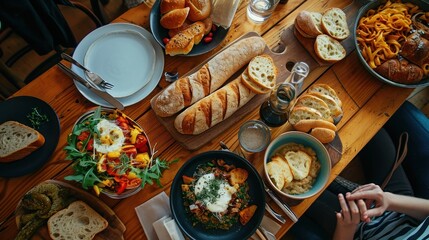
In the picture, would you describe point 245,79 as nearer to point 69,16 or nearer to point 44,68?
point 44,68

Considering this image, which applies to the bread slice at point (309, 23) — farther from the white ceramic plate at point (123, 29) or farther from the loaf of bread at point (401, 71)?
the white ceramic plate at point (123, 29)

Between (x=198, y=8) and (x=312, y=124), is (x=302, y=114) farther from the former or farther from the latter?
(x=198, y=8)

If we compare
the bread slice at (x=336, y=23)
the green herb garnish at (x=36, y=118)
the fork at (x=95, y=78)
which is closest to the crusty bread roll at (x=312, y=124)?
the bread slice at (x=336, y=23)

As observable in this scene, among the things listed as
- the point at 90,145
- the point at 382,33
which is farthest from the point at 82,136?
the point at 382,33

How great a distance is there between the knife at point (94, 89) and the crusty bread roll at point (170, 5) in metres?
0.47

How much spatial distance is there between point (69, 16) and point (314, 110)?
186 cm

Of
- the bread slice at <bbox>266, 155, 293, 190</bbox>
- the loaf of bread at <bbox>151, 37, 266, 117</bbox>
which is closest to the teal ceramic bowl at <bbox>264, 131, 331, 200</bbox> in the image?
the bread slice at <bbox>266, 155, 293, 190</bbox>

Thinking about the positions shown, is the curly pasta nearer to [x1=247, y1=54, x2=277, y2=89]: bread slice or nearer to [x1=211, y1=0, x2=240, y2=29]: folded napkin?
[x1=247, y1=54, x2=277, y2=89]: bread slice

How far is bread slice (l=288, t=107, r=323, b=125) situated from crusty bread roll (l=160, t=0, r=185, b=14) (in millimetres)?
700

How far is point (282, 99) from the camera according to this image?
1467 mm

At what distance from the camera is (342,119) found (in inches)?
63.9

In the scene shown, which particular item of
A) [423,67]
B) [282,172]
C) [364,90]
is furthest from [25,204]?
[423,67]

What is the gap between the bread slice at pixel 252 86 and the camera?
1537 millimetres

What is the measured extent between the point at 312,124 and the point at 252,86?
31 cm
